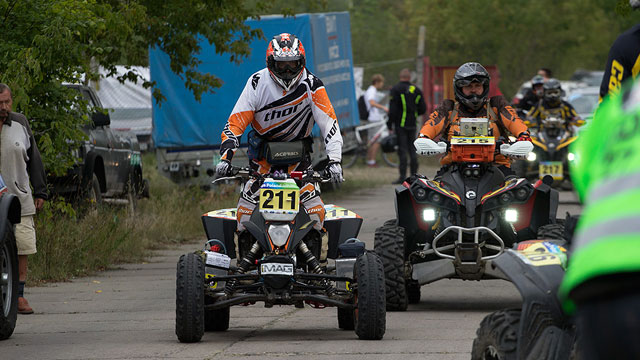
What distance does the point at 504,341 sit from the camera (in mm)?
5000

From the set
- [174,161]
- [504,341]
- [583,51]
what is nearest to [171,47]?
[174,161]

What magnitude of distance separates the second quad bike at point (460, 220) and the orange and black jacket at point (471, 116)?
0.25m

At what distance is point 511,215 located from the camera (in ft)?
34.5

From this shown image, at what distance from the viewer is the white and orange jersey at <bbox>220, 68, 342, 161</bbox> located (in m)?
9.57

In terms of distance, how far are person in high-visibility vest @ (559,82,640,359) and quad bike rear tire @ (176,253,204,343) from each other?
5634mm

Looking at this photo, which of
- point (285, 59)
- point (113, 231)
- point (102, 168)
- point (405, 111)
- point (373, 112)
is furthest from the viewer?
point (373, 112)

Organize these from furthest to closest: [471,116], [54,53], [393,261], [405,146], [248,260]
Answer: [405,146]
[54,53]
[471,116]
[393,261]
[248,260]

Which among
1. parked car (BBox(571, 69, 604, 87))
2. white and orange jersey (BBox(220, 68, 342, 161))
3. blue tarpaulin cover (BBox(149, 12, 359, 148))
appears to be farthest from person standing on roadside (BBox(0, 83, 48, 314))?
parked car (BBox(571, 69, 604, 87))

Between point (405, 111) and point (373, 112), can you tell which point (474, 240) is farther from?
point (373, 112)

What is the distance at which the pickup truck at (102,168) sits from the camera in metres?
15.9

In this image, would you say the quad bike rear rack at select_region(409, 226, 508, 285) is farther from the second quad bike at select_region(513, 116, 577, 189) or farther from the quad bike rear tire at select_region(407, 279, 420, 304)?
the second quad bike at select_region(513, 116, 577, 189)

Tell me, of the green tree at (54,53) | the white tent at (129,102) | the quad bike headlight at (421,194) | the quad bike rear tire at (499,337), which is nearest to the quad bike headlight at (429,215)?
the quad bike headlight at (421,194)

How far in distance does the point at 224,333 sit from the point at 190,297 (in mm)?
1032

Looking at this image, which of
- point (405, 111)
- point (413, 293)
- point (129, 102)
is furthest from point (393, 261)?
point (129, 102)
